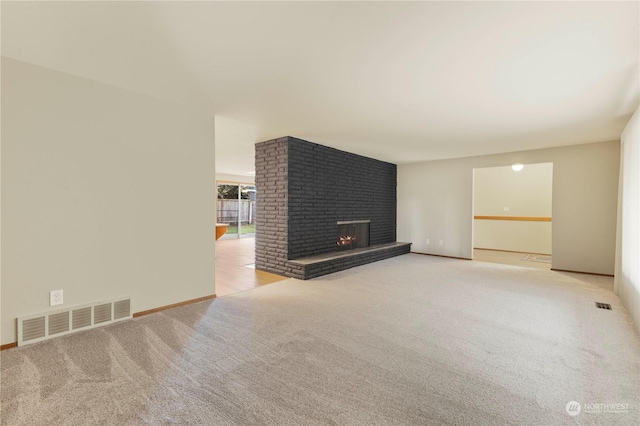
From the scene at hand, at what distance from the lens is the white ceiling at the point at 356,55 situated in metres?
1.68

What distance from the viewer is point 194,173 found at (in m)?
3.31

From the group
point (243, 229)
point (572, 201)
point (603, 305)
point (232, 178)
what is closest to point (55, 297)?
point (603, 305)

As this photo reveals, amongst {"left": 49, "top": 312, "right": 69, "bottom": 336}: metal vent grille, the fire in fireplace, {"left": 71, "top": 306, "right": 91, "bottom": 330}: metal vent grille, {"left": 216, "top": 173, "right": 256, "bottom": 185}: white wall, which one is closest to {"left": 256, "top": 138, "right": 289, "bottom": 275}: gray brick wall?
the fire in fireplace

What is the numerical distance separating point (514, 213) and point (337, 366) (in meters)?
7.35

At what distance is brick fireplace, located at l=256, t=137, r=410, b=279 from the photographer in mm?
4609

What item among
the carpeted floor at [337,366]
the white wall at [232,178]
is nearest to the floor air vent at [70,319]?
the carpeted floor at [337,366]

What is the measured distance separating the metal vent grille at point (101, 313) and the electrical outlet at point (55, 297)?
26 cm

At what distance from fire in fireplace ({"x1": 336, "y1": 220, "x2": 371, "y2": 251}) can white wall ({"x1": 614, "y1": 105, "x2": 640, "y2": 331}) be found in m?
3.88

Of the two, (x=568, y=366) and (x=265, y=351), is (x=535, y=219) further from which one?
(x=265, y=351)

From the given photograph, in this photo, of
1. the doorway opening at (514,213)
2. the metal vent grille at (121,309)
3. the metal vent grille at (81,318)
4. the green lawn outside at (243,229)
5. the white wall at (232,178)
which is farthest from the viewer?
the green lawn outside at (243,229)

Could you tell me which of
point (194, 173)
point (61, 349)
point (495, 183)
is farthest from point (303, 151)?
point (495, 183)

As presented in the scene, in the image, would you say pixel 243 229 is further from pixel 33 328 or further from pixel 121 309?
pixel 33 328
